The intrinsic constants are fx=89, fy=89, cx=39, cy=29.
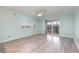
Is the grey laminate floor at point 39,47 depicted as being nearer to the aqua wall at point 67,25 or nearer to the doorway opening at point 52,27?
the aqua wall at point 67,25

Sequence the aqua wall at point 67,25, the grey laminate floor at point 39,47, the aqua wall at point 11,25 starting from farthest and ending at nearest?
the aqua wall at point 67,25
the aqua wall at point 11,25
the grey laminate floor at point 39,47

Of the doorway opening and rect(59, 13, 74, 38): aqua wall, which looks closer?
rect(59, 13, 74, 38): aqua wall

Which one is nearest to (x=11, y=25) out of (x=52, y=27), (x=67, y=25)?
(x=67, y=25)

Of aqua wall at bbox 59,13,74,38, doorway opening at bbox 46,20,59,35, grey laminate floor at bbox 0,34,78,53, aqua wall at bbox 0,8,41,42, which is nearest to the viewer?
grey laminate floor at bbox 0,34,78,53

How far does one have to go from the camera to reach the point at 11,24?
7219 mm

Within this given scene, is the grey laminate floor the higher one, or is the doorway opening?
the doorway opening

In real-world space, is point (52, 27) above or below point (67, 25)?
below

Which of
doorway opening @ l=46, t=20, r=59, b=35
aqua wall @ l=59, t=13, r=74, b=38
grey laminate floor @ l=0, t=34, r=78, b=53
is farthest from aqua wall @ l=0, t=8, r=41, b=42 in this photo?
aqua wall @ l=59, t=13, r=74, b=38

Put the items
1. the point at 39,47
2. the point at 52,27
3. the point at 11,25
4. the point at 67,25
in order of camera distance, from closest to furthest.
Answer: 1. the point at 39,47
2. the point at 11,25
3. the point at 67,25
4. the point at 52,27

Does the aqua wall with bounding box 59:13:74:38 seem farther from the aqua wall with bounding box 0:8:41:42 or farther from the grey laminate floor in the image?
the aqua wall with bounding box 0:8:41:42

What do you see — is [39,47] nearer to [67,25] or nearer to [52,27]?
[67,25]

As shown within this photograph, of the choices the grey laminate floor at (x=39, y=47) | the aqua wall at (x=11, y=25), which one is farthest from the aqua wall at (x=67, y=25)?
the aqua wall at (x=11, y=25)
